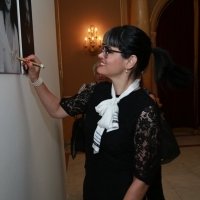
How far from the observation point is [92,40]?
21.9 ft

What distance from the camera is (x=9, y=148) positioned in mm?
1073

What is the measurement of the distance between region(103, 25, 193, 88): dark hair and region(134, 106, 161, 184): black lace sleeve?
267 mm

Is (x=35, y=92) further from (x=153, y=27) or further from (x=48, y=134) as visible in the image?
(x=153, y=27)

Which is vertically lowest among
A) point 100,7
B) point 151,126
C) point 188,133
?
point 188,133

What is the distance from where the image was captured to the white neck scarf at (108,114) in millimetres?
1441

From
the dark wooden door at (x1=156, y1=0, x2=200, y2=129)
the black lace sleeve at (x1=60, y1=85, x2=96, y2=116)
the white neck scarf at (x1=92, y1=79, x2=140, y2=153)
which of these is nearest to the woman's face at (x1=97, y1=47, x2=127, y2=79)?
the white neck scarf at (x1=92, y1=79, x2=140, y2=153)

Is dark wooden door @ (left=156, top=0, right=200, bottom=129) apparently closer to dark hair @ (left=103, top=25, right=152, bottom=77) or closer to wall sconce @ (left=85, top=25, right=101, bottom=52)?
wall sconce @ (left=85, top=25, right=101, bottom=52)

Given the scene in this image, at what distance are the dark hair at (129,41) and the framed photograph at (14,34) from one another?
0.40 meters

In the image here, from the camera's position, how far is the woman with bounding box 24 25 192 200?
1.40 meters

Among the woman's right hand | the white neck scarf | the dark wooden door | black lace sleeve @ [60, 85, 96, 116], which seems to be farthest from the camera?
the dark wooden door

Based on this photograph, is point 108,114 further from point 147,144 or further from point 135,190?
point 135,190

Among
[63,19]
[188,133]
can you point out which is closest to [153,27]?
[63,19]

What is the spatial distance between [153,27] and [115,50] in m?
5.56

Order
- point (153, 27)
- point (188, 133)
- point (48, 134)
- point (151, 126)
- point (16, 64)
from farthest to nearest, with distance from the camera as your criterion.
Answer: point (188, 133) < point (153, 27) < point (48, 134) < point (151, 126) < point (16, 64)
